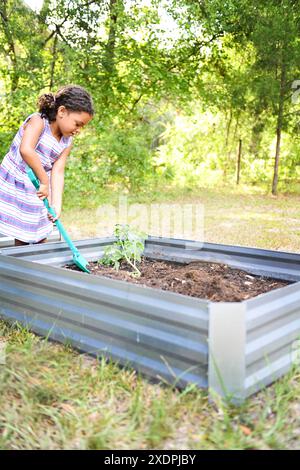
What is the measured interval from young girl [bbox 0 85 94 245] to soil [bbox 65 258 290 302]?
14.5 inches

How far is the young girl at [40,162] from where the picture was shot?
2643mm

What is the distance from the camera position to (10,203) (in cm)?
282

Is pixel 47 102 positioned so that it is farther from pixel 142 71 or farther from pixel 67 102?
pixel 142 71

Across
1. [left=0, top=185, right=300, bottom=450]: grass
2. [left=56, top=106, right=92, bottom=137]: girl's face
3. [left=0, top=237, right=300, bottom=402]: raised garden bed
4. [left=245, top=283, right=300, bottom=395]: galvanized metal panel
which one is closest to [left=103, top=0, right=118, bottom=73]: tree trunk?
[left=56, top=106, right=92, bottom=137]: girl's face

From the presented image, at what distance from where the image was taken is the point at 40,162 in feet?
8.80

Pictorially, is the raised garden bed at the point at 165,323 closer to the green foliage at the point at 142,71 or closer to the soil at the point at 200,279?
the soil at the point at 200,279

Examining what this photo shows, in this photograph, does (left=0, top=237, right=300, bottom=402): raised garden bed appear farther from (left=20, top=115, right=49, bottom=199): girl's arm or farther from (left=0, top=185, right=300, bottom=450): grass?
(left=20, top=115, right=49, bottom=199): girl's arm

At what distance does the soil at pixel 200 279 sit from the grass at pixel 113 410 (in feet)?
1.47

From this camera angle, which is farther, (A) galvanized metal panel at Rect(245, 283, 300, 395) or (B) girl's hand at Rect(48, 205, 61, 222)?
(B) girl's hand at Rect(48, 205, 61, 222)

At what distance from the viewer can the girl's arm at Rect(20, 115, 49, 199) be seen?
8.55ft

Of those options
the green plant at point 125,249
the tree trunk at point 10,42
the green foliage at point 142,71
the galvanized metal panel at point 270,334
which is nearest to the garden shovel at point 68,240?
the green plant at point 125,249
